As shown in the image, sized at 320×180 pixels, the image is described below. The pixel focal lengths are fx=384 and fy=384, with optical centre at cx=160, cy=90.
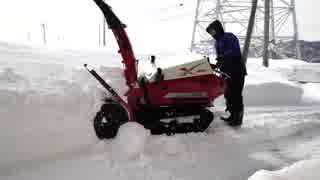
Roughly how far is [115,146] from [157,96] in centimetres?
98

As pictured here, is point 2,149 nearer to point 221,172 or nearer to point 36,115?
point 36,115

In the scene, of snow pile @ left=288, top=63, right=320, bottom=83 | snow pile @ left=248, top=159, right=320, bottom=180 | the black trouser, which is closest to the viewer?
snow pile @ left=248, top=159, right=320, bottom=180

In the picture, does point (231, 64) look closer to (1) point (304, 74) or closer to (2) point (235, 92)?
(2) point (235, 92)

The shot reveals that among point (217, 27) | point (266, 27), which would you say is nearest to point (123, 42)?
point (217, 27)

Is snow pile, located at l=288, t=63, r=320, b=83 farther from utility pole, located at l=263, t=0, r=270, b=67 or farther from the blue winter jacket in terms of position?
the blue winter jacket

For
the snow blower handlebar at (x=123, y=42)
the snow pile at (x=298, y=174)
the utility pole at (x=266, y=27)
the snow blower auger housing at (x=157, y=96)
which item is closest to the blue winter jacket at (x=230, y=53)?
the snow blower auger housing at (x=157, y=96)

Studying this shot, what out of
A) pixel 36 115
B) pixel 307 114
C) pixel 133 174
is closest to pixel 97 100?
pixel 36 115

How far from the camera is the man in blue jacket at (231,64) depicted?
21.2 ft

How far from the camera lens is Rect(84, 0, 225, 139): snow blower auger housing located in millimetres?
5406

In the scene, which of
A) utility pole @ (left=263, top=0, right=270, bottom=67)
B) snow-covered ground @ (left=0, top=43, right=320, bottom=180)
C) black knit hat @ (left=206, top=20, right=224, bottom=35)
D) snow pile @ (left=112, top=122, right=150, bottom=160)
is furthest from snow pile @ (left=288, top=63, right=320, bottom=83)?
snow pile @ (left=112, top=122, right=150, bottom=160)

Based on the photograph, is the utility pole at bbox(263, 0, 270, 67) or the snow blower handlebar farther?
the utility pole at bbox(263, 0, 270, 67)

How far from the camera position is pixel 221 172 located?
15.3 ft

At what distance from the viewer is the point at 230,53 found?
21.2ft

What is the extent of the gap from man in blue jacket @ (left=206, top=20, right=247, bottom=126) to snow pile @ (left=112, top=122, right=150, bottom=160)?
1.96 metres
